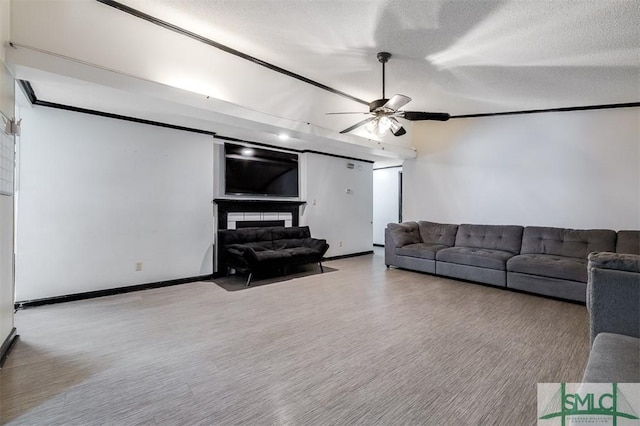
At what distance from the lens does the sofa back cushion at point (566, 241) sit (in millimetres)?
4348

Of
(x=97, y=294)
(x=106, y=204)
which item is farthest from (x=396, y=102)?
(x=97, y=294)

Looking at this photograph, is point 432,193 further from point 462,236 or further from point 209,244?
point 209,244

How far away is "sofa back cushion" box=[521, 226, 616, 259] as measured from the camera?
4348mm

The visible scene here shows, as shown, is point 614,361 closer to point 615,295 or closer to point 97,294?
point 615,295

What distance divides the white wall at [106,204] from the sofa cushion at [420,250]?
3.36 m

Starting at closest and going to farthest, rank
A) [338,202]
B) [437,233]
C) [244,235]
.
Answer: [244,235]
[437,233]
[338,202]

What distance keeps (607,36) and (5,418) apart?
5.40 m

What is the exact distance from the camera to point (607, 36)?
9.50ft

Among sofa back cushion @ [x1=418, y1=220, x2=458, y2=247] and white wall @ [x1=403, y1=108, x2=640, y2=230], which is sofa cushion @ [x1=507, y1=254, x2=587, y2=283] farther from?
sofa back cushion @ [x1=418, y1=220, x2=458, y2=247]

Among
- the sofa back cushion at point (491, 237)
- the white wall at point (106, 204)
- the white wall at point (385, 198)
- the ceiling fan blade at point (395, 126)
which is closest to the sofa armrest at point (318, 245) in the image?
the white wall at point (106, 204)

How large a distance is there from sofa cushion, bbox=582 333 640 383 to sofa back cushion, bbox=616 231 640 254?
10.9 ft

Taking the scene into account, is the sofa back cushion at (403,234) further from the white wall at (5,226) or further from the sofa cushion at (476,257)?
the white wall at (5,226)

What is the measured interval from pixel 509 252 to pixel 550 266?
95 centimetres

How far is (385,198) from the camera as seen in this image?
9070 mm
